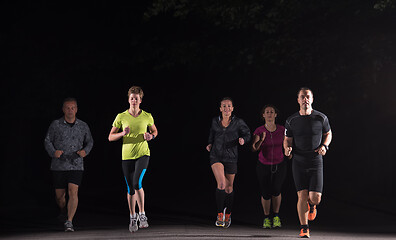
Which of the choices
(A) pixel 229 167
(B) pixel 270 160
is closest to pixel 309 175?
(B) pixel 270 160

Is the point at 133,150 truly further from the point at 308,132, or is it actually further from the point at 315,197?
the point at 315,197

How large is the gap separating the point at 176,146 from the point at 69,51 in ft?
43.5

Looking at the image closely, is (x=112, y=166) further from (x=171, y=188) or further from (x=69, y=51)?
(x=69, y=51)

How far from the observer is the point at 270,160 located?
11.9 meters

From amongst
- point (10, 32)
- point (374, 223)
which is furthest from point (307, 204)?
point (10, 32)

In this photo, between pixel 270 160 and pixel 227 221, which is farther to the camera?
pixel 227 221

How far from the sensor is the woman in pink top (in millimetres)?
11898

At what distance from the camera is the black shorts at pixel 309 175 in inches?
413

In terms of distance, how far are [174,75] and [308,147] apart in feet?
55.3

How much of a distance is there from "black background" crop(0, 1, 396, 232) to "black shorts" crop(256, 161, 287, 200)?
2.05 metres

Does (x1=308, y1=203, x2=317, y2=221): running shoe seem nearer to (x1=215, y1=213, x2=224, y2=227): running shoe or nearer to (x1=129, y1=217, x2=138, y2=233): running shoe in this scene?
(x1=215, y1=213, x2=224, y2=227): running shoe

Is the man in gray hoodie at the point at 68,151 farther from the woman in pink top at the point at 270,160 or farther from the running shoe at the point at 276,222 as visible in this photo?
the running shoe at the point at 276,222

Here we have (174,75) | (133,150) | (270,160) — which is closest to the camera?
(133,150)

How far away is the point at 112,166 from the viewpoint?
29.7 meters
